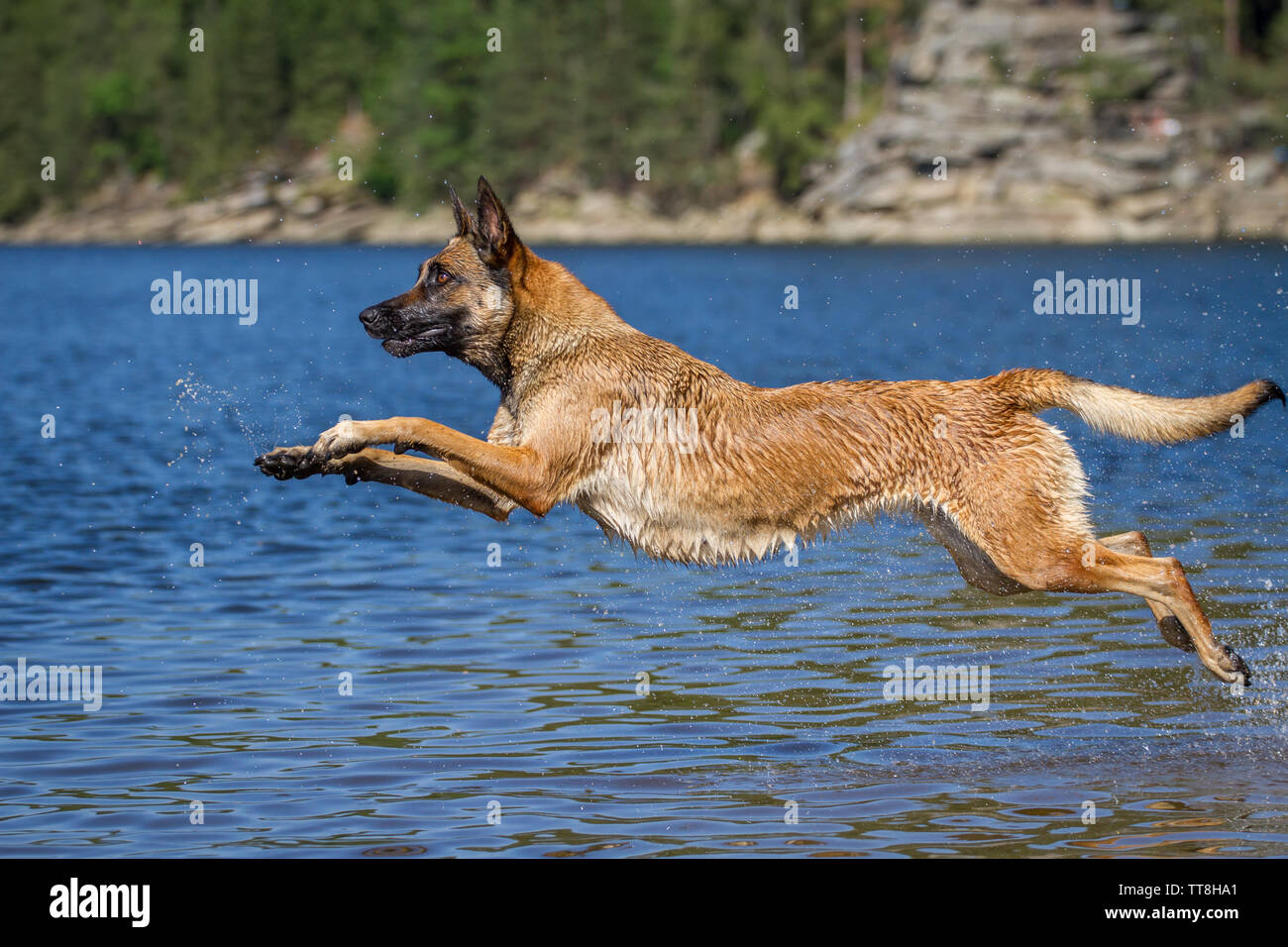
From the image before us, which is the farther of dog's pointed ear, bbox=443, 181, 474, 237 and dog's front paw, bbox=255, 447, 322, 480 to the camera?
dog's pointed ear, bbox=443, 181, 474, 237

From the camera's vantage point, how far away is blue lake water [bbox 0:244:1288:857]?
8031 mm

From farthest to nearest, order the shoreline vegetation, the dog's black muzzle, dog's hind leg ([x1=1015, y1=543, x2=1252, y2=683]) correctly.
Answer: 1. the shoreline vegetation
2. dog's hind leg ([x1=1015, y1=543, x2=1252, y2=683])
3. the dog's black muzzle

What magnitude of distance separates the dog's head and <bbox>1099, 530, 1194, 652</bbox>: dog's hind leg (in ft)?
12.7

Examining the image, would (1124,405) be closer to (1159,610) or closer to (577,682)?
(1159,610)

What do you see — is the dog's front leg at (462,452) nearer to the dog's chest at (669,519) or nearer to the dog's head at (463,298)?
the dog's chest at (669,519)

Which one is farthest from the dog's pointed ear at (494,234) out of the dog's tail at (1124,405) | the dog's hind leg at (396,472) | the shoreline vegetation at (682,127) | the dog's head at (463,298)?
the shoreline vegetation at (682,127)

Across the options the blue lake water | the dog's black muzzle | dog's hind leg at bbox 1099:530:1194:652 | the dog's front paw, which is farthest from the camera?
dog's hind leg at bbox 1099:530:1194:652

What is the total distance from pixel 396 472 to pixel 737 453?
1976 millimetres

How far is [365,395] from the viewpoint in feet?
97.4

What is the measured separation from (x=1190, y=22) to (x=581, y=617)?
88202 millimetres

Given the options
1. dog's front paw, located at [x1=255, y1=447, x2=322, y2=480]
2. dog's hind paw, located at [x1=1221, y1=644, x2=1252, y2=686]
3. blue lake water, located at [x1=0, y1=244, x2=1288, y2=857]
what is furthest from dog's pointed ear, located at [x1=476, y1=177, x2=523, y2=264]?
dog's hind paw, located at [x1=1221, y1=644, x2=1252, y2=686]

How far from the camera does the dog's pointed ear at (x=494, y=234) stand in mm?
9062

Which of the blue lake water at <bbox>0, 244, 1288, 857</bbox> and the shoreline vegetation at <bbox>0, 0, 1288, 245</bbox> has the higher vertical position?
the shoreline vegetation at <bbox>0, 0, 1288, 245</bbox>

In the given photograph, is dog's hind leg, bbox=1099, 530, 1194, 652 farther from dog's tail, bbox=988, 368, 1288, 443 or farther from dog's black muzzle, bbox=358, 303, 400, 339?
dog's black muzzle, bbox=358, 303, 400, 339
